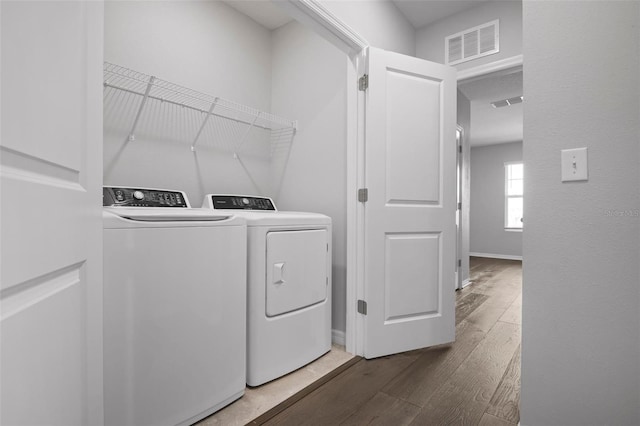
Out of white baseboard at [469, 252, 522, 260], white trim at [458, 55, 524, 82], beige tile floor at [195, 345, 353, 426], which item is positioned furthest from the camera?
white baseboard at [469, 252, 522, 260]

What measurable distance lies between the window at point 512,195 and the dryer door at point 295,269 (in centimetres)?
636

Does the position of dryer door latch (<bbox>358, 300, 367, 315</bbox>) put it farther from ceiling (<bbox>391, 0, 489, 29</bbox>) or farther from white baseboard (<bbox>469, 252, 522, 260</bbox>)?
white baseboard (<bbox>469, 252, 522, 260</bbox>)

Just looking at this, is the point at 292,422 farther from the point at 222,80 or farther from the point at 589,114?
the point at 222,80

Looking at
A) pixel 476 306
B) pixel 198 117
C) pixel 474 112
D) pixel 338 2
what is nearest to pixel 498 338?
pixel 476 306

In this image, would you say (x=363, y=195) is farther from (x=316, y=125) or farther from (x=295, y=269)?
(x=316, y=125)

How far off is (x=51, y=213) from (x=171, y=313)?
83 cm

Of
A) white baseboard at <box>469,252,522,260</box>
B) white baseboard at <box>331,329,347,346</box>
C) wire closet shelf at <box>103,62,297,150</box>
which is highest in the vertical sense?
wire closet shelf at <box>103,62,297,150</box>

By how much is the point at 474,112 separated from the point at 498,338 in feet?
12.5

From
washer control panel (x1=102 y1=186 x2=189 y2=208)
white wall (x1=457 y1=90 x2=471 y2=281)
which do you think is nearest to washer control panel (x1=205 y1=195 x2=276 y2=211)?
washer control panel (x1=102 y1=186 x2=189 y2=208)

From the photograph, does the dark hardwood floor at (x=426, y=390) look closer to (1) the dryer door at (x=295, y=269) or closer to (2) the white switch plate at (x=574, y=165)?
(1) the dryer door at (x=295, y=269)

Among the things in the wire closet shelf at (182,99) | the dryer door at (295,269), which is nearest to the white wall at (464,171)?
the wire closet shelf at (182,99)

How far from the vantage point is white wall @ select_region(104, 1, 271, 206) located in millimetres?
1824

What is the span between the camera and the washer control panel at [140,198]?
155cm

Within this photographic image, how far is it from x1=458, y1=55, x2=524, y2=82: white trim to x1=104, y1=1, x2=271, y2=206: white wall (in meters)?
1.61
